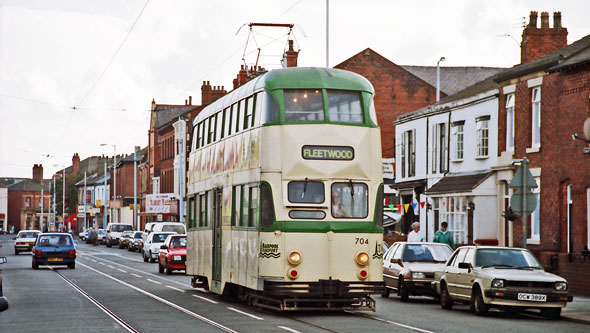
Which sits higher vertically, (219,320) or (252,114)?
(252,114)

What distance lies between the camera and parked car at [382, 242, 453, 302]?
24.2m

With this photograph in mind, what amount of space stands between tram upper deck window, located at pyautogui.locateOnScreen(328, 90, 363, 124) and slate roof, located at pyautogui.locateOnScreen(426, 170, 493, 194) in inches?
706

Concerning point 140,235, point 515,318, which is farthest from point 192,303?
point 140,235

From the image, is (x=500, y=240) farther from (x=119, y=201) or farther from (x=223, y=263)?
(x=119, y=201)

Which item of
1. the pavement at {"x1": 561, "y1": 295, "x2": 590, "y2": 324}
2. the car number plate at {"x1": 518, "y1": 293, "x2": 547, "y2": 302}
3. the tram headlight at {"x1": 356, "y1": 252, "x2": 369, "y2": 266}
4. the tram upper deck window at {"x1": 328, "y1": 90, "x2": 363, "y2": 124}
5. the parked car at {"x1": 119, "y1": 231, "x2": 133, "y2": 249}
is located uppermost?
the tram upper deck window at {"x1": 328, "y1": 90, "x2": 363, "y2": 124}

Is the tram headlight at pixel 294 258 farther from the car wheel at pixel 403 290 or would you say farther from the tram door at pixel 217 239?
the car wheel at pixel 403 290

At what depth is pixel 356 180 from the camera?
759 inches

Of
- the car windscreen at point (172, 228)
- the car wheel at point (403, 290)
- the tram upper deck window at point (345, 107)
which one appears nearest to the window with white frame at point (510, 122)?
the car wheel at point (403, 290)

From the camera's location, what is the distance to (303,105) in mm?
19391

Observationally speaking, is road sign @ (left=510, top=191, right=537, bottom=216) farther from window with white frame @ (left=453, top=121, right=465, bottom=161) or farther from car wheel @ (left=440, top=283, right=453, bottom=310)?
window with white frame @ (left=453, top=121, right=465, bottom=161)

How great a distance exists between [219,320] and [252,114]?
460cm

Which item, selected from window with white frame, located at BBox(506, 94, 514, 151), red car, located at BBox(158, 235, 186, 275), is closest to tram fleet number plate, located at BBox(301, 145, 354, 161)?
window with white frame, located at BBox(506, 94, 514, 151)

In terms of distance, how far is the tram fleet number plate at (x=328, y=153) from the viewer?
753 inches

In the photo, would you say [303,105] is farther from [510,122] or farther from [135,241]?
[135,241]
